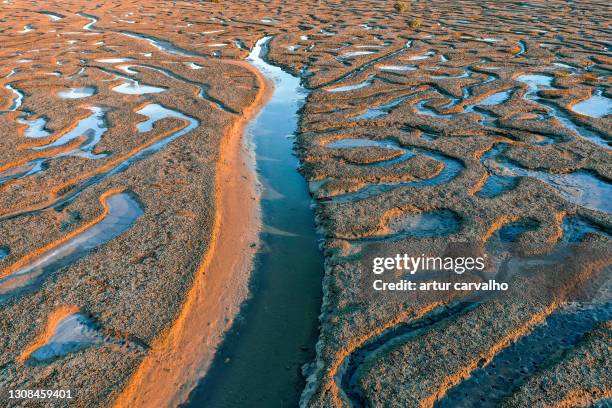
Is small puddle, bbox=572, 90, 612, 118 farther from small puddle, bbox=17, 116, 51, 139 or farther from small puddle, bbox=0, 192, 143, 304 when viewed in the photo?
small puddle, bbox=17, 116, 51, 139

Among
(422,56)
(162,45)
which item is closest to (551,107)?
(422,56)

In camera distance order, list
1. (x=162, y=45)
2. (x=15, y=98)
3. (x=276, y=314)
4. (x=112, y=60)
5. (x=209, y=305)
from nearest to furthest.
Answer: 1. (x=276, y=314)
2. (x=209, y=305)
3. (x=15, y=98)
4. (x=112, y=60)
5. (x=162, y=45)

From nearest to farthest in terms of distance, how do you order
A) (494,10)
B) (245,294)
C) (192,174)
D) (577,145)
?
1. (245,294)
2. (192,174)
3. (577,145)
4. (494,10)

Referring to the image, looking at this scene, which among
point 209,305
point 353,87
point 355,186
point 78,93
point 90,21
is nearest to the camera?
point 209,305

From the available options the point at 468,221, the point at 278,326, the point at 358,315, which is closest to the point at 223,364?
the point at 278,326

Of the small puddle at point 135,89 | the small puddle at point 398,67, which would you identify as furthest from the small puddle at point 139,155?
the small puddle at point 398,67

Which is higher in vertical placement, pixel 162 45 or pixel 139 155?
pixel 162 45

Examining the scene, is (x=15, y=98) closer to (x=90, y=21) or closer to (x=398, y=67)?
(x=398, y=67)

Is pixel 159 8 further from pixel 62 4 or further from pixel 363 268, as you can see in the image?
pixel 363 268
